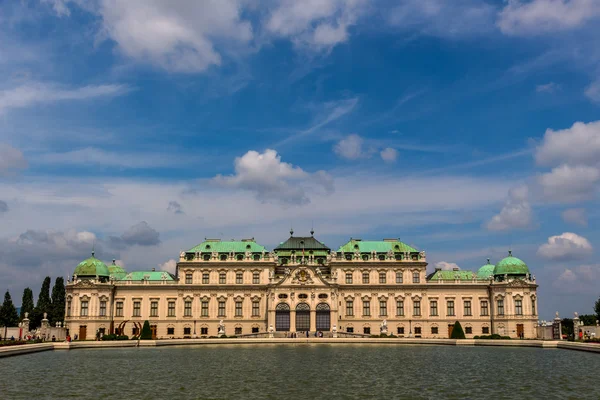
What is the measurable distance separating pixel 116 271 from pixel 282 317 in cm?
3276

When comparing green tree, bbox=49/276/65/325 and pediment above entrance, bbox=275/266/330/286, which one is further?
green tree, bbox=49/276/65/325

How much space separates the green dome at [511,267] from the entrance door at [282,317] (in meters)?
35.2

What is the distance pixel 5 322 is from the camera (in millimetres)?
111125

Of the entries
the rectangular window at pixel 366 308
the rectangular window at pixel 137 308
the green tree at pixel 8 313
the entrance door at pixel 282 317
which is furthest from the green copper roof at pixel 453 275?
the green tree at pixel 8 313

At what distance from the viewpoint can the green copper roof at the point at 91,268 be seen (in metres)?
105

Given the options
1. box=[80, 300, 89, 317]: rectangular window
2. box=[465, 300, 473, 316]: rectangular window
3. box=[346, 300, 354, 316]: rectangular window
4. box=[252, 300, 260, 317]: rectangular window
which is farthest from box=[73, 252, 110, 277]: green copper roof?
box=[465, 300, 473, 316]: rectangular window

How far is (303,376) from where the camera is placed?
149 ft

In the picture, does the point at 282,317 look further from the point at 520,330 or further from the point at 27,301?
the point at 27,301

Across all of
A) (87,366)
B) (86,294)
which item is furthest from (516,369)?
(86,294)

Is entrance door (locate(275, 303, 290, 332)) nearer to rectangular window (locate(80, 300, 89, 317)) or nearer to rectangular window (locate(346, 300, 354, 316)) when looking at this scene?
rectangular window (locate(346, 300, 354, 316))

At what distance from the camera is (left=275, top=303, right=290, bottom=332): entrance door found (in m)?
103

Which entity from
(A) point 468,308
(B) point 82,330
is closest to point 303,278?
(A) point 468,308

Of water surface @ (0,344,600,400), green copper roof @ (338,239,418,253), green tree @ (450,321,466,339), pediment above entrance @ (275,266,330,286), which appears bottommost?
water surface @ (0,344,600,400)

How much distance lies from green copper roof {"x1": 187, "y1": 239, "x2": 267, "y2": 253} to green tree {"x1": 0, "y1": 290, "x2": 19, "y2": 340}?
34.4 m
